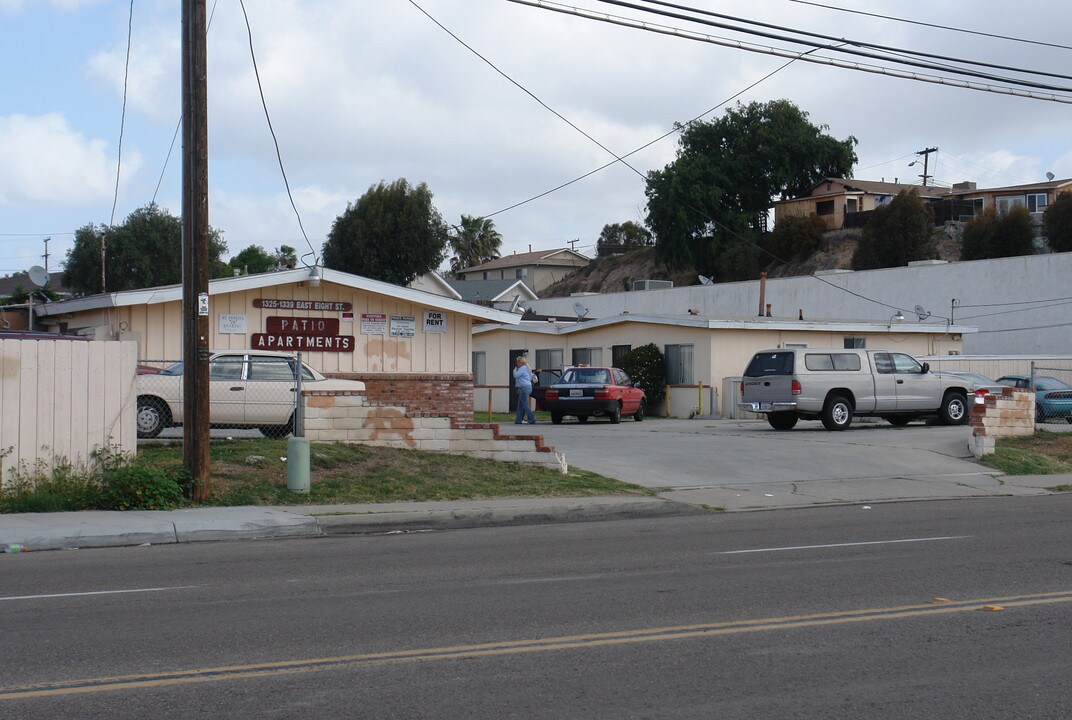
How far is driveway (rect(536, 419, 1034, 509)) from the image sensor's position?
1678cm

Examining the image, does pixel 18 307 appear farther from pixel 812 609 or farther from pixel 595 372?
pixel 812 609

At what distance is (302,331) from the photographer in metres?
22.1

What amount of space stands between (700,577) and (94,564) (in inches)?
227

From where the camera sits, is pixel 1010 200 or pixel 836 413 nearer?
pixel 836 413

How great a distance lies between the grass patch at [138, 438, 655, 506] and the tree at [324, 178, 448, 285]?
38992 mm

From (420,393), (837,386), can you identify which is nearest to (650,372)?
(837,386)

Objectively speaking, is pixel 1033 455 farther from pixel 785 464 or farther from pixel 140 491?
pixel 140 491

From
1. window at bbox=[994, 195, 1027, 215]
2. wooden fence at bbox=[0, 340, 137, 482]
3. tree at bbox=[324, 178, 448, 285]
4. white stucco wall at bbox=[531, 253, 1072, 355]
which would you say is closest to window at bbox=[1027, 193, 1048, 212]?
window at bbox=[994, 195, 1027, 215]

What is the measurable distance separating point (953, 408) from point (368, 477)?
55.1ft

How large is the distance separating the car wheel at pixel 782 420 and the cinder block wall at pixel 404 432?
1029 centimetres

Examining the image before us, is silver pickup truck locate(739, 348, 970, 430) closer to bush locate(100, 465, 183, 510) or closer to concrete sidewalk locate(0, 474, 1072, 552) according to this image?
concrete sidewalk locate(0, 474, 1072, 552)

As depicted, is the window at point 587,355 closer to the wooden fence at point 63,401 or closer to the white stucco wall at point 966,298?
the white stucco wall at point 966,298

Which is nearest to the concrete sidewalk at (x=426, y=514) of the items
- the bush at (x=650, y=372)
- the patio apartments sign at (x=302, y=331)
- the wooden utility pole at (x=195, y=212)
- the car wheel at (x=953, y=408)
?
the wooden utility pole at (x=195, y=212)

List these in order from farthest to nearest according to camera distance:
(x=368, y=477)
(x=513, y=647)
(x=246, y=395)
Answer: (x=246, y=395)
(x=368, y=477)
(x=513, y=647)
